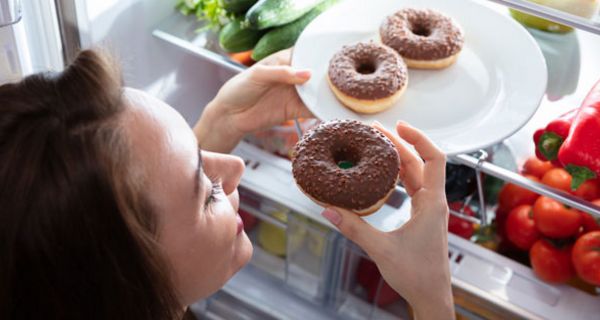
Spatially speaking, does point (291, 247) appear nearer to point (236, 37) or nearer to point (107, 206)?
point (236, 37)

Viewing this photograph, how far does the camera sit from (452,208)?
1.45 metres

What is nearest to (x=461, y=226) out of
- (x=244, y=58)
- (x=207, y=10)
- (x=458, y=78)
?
(x=458, y=78)

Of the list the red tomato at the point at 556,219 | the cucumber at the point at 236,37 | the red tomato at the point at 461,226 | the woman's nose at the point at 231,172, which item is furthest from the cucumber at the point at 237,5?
the red tomato at the point at 556,219

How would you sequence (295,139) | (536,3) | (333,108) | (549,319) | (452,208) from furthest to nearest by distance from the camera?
(295,139)
(452,208)
(549,319)
(333,108)
(536,3)

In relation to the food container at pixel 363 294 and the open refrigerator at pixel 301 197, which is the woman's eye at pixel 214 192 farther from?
the food container at pixel 363 294

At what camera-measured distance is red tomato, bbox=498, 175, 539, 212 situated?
144cm

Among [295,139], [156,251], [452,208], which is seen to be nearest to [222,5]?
[295,139]

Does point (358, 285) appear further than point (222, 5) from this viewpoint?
Yes

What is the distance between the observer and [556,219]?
134 centimetres

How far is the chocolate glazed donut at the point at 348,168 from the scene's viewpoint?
1.07m

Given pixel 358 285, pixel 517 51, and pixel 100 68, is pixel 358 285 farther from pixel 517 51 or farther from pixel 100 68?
pixel 100 68

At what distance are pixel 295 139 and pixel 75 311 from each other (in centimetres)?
85

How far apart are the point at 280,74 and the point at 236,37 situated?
0.25 metres

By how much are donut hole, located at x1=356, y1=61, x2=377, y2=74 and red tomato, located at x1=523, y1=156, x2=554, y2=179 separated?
0.38 meters
